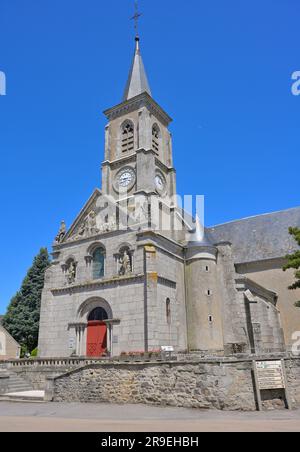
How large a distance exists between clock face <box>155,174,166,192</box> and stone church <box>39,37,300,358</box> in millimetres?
124

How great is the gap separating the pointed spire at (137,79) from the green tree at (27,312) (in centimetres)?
2000

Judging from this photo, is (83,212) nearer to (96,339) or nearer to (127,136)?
(127,136)

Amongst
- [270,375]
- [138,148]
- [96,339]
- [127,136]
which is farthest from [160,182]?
[270,375]

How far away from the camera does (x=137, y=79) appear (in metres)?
34.2

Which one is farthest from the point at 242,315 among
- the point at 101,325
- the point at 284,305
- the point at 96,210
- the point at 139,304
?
Answer: the point at 96,210

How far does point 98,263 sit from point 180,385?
41.6 feet

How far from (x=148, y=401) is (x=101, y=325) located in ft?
32.0

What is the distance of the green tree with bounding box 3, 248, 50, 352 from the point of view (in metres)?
33.4

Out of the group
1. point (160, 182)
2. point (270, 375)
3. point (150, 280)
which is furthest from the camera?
point (160, 182)

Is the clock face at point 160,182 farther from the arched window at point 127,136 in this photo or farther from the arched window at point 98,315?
the arched window at point 98,315

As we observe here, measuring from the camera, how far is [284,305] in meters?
27.5

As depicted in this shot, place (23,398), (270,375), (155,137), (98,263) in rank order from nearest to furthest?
(270,375), (23,398), (98,263), (155,137)
